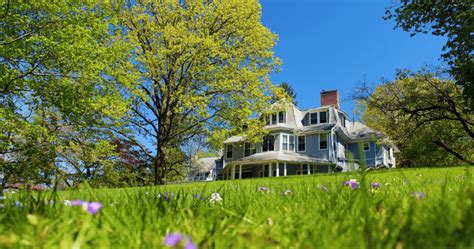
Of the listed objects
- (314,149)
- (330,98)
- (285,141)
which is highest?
(330,98)

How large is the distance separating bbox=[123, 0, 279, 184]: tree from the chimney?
1593 centimetres

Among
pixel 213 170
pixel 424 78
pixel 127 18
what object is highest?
pixel 127 18

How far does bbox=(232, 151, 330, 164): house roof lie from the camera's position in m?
33.6

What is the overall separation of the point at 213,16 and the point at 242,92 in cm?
532

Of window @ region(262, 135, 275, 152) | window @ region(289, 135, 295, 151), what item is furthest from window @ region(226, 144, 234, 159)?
window @ region(289, 135, 295, 151)

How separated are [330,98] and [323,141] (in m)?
5.44

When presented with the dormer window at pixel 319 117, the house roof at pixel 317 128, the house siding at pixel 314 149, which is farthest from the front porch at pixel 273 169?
the dormer window at pixel 319 117

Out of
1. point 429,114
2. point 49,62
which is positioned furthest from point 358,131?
point 49,62

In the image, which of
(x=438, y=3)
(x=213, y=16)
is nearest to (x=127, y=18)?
(x=213, y=16)

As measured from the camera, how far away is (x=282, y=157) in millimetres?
33656


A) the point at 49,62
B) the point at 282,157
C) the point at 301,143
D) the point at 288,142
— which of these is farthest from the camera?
the point at 301,143

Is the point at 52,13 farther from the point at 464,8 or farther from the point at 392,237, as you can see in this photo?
the point at 464,8

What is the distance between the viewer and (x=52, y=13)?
15227 mm

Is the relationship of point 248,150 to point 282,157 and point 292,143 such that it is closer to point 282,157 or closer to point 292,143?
point 292,143
